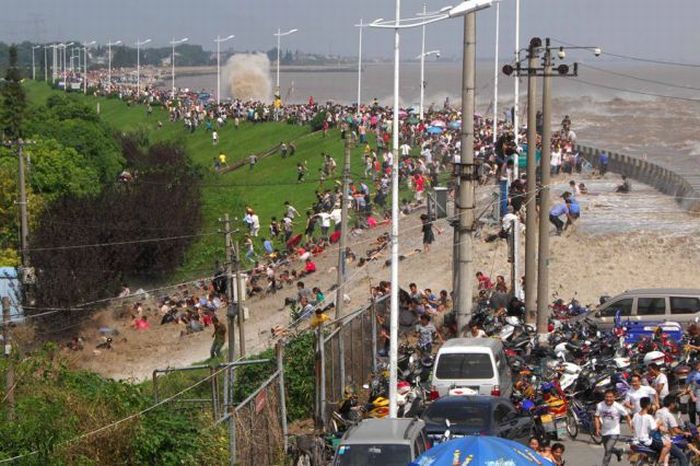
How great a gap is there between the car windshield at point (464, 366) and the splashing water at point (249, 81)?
5968 inches

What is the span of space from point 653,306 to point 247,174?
2213 inches

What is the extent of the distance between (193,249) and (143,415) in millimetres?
42447

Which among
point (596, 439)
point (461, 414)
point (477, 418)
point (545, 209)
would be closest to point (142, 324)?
point (545, 209)

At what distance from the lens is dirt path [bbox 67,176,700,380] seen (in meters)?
39.4

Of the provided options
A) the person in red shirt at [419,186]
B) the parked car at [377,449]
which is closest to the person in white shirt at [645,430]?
the parked car at [377,449]

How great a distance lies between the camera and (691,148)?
8162cm

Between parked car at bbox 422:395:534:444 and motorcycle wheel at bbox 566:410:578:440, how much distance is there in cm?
184

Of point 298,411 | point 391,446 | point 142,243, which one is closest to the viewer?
point 391,446

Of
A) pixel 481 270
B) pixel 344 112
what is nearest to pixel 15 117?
pixel 344 112

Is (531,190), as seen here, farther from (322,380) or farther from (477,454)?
(477,454)

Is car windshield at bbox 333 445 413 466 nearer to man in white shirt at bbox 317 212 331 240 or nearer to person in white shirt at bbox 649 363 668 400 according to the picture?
person in white shirt at bbox 649 363 668 400

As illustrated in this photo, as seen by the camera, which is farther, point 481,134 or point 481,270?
point 481,134

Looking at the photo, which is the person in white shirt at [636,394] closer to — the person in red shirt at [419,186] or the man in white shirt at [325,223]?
the man in white shirt at [325,223]

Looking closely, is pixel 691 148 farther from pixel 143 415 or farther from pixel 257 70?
pixel 257 70
